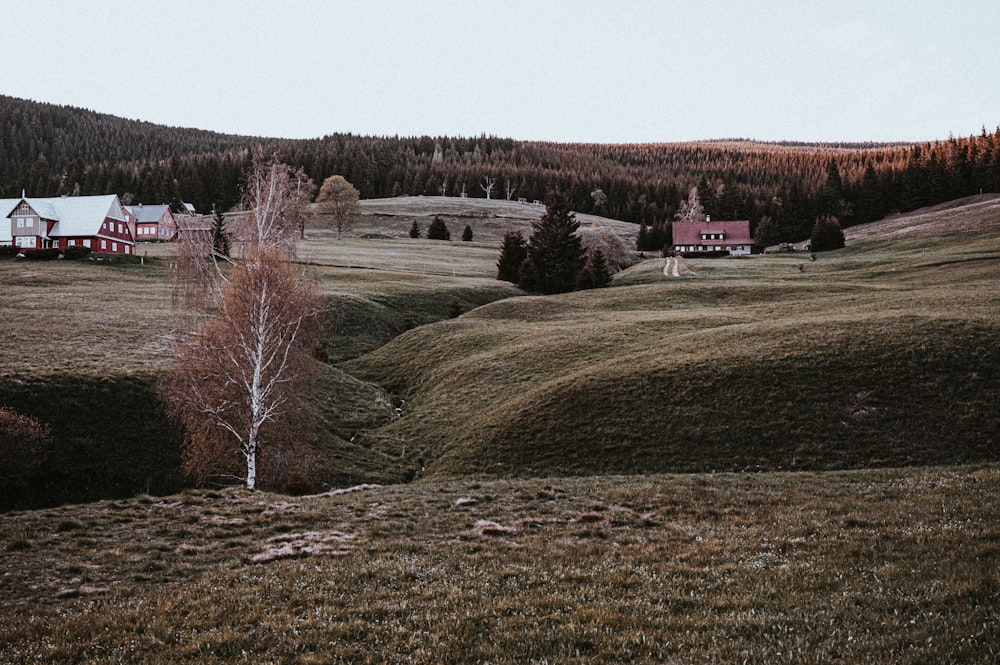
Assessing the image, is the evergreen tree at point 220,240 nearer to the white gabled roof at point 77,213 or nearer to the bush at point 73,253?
the bush at point 73,253

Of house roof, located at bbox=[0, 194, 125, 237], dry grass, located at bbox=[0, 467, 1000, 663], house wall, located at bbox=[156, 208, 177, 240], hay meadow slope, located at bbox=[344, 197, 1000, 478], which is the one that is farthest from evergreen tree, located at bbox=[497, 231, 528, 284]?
house wall, located at bbox=[156, 208, 177, 240]

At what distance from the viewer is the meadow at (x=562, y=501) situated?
9.15 m

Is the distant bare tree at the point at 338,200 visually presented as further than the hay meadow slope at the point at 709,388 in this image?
Yes

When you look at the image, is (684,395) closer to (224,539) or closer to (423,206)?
(224,539)

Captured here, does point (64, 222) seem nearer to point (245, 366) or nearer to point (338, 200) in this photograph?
point (338, 200)

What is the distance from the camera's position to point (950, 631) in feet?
26.1

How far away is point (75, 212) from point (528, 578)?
347ft

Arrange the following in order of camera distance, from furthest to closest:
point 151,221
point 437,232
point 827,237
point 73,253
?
point 151,221 < point 437,232 < point 827,237 < point 73,253

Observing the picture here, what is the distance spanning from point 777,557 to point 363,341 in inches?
1780

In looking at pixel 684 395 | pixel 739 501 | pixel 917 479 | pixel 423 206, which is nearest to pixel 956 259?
pixel 684 395

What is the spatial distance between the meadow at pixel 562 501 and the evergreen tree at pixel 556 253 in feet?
76.4

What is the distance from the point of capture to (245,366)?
27.8 metres

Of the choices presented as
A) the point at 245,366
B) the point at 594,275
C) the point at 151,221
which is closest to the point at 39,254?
the point at 245,366

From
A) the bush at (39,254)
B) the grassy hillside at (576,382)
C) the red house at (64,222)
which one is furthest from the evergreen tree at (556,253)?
the red house at (64,222)
